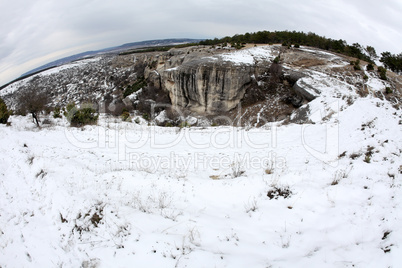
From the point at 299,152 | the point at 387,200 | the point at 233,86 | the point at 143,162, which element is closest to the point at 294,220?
the point at 387,200

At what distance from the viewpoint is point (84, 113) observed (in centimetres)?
1524

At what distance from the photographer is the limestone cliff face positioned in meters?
26.4

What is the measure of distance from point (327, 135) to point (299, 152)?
95.9 inches

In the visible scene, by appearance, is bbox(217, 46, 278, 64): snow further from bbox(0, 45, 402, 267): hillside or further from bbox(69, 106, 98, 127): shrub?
bbox(69, 106, 98, 127): shrub

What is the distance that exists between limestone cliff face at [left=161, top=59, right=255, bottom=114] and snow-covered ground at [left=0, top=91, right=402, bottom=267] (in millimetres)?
19118

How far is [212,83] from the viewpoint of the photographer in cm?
2723

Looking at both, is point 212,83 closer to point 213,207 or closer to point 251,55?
point 251,55

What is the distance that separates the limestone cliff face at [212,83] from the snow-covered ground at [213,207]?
1912 cm

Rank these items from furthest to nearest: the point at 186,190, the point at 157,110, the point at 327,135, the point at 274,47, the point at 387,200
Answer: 1. the point at 157,110
2. the point at 274,47
3. the point at 327,135
4. the point at 186,190
5. the point at 387,200

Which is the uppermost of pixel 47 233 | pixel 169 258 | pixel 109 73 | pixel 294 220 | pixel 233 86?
pixel 109 73

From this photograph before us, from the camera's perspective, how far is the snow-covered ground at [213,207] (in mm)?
3236

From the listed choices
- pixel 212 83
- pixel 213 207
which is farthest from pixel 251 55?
pixel 213 207

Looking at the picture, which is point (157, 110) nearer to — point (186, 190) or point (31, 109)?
point (31, 109)

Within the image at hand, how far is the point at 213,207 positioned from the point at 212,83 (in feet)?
79.5
